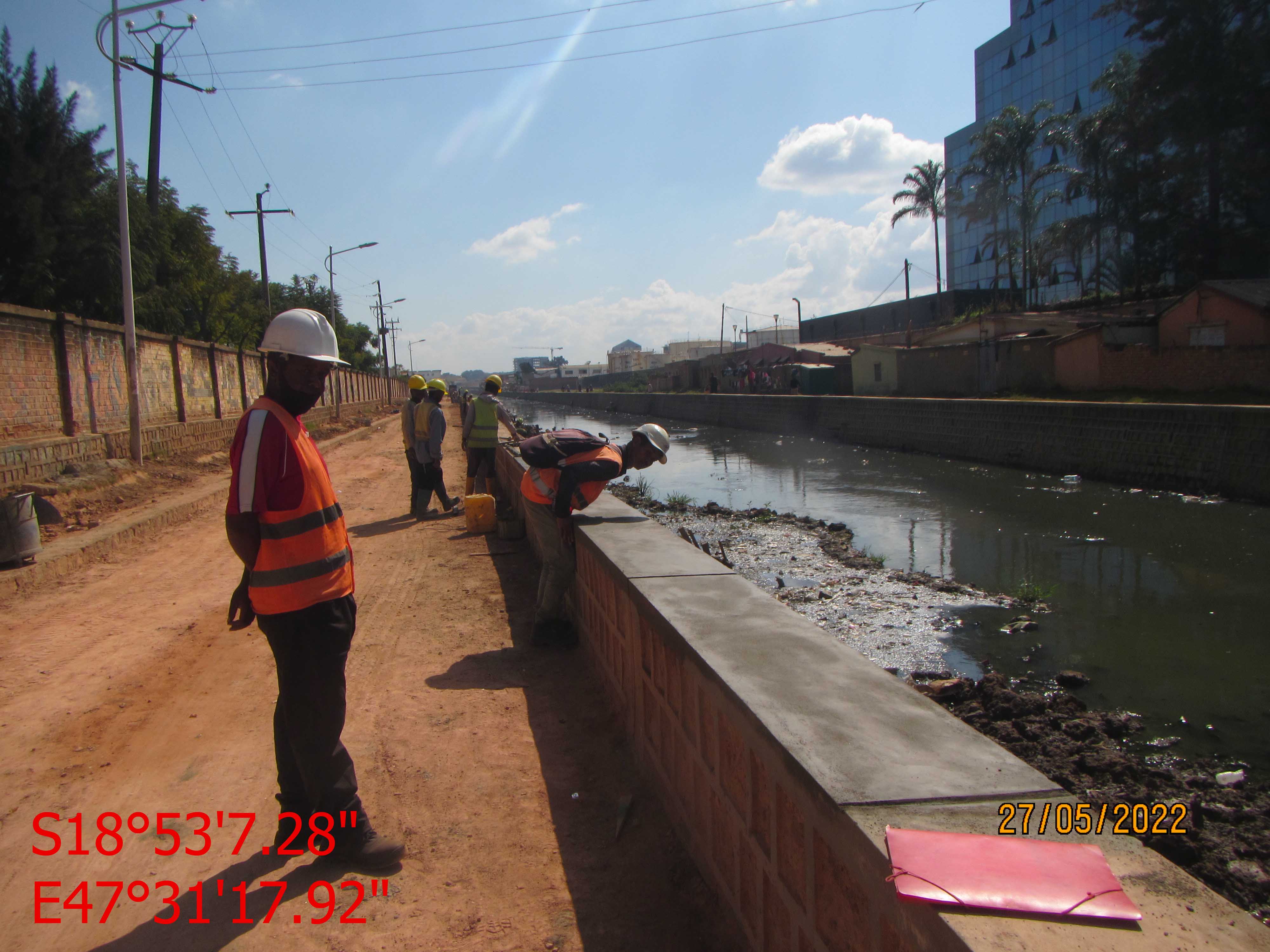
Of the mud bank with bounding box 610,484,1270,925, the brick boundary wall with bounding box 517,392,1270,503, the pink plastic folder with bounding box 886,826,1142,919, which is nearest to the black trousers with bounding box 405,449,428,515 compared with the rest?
the mud bank with bounding box 610,484,1270,925

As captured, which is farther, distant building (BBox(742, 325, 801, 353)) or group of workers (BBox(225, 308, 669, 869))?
distant building (BBox(742, 325, 801, 353))

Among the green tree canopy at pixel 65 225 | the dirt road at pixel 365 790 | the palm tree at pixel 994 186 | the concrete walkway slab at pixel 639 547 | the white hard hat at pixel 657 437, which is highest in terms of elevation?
the palm tree at pixel 994 186

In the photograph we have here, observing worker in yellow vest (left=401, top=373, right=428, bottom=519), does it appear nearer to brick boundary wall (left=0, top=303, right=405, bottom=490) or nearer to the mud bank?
brick boundary wall (left=0, top=303, right=405, bottom=490)

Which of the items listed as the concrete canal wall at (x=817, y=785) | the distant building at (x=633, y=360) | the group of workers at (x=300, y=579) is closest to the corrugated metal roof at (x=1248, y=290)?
the concrete canal wall at (x=817, y=785)

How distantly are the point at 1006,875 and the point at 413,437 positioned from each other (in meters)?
9.32

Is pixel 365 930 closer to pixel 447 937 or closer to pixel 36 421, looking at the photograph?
pixel 447 937

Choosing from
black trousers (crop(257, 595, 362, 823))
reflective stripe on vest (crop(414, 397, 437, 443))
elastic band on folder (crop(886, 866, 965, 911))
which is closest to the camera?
elastic band on folder (crop(886, 866, 965, 911))

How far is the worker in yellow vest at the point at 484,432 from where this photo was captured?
33.2ft

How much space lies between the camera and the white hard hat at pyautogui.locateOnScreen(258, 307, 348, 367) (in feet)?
8.87

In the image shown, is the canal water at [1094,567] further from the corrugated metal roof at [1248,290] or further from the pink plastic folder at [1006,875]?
the corrugated metal roof at [1248,290]

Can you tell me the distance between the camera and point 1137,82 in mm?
32531

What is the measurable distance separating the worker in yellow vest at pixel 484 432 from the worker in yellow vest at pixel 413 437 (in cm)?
60

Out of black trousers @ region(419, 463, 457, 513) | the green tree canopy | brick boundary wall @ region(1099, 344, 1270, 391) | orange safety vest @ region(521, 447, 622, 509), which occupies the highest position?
the green tree canopy
